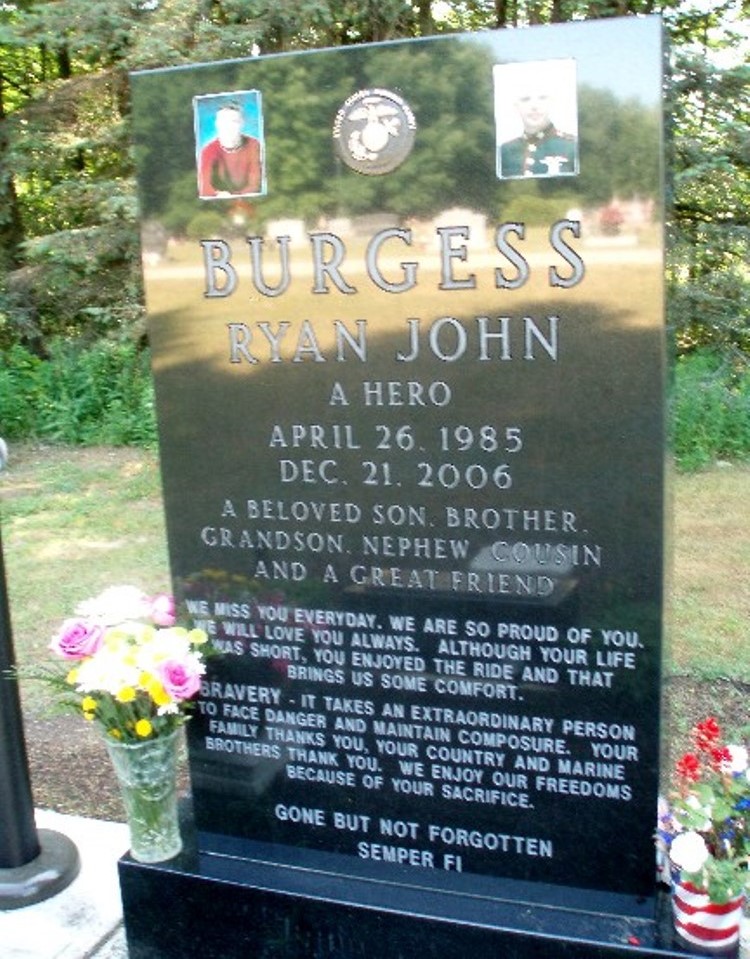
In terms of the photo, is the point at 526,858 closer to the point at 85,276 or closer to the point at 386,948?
the point at 386,948

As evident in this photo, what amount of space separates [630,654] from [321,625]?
2.79 ft

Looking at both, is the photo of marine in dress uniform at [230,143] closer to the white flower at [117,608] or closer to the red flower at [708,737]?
the white flower at [117,608]

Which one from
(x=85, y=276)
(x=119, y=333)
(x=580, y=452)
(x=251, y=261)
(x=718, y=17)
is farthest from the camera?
(x=85, y=276)

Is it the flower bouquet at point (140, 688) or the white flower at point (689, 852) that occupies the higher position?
the flower bouquet at point (140, 688)

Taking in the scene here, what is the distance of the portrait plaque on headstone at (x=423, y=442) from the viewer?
8.36ft

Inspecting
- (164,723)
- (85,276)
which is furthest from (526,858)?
(85,276)

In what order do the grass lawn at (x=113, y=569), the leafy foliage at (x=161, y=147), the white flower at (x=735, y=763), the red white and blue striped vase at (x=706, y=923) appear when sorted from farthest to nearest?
the leafy foliage at (x=161, y=147), the grass lawn at (x=113, y=569), the white flower at (x=735, y=763), the red white and blue striped vase at (x=706, y=923)

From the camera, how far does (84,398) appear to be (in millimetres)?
11695

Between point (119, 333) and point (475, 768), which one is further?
point (119, 333)

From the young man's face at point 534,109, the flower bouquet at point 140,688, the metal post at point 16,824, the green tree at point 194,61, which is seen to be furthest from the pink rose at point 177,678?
the green tree at point 194,61

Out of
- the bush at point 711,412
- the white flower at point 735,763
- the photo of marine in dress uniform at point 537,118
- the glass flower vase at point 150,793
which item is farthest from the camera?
the bush at point 711,412

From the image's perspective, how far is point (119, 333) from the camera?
991cm

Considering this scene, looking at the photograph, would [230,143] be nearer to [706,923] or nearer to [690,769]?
[690,769]

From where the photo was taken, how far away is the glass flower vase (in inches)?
117
